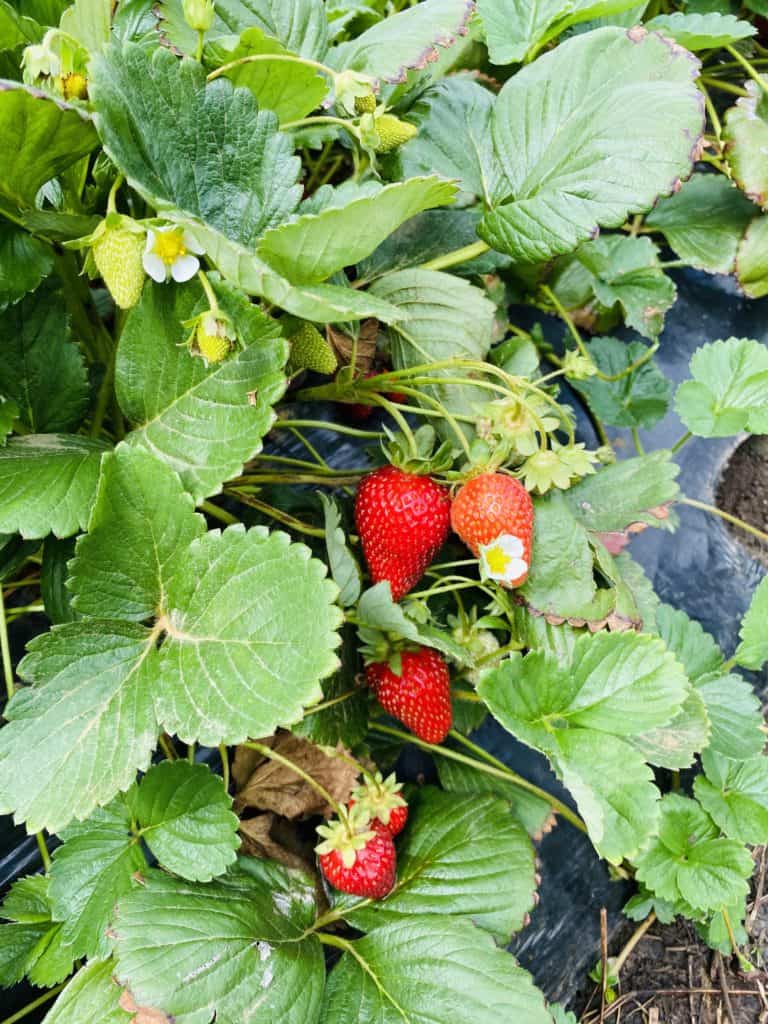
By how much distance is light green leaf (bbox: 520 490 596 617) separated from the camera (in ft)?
2.53

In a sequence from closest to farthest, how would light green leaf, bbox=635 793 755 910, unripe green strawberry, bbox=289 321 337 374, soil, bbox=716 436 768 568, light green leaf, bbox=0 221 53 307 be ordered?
light green leaf, bbox=0 221 53 307 → unripe green strawberry, bbox=289 321 337 374 → light green leaf, bbox=635 793 755 910 → soil, bbox=716 436 768 568

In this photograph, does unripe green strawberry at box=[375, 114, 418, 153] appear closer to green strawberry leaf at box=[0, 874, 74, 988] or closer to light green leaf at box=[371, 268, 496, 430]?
light green leaf at box=[371, 268, 496, 430]

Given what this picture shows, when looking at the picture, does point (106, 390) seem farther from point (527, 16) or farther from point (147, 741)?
point (527, 16)

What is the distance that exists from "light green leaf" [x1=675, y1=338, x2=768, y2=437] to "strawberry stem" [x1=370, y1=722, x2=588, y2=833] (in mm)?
464

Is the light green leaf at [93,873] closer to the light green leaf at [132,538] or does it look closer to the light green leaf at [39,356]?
the light green leaf at [132,538]

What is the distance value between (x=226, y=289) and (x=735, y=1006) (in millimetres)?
1078

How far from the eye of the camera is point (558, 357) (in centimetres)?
124

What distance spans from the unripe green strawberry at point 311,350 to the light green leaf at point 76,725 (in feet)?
0.93

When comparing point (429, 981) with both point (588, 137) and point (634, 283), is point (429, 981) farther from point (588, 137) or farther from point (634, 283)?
point (634, 283)

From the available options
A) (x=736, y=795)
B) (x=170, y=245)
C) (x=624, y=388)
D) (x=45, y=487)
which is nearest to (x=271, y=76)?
(x=170, y=245)

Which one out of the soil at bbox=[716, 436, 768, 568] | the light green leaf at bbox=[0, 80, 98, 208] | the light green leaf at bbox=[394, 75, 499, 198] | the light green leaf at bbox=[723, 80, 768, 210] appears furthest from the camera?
the soil at bbox=[716, 436, 768, 568]

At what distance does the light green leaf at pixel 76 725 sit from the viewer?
0.57m

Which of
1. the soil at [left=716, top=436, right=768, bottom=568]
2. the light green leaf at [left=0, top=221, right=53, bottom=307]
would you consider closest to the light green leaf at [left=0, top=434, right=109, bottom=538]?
the light green leaf at [left=0, top=221, right=53, bottom=307]

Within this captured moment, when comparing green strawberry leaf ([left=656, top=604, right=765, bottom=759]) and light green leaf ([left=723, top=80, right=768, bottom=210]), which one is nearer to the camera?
green strawberry leaf ([left=656, top=604, right=765, bottom=759])
